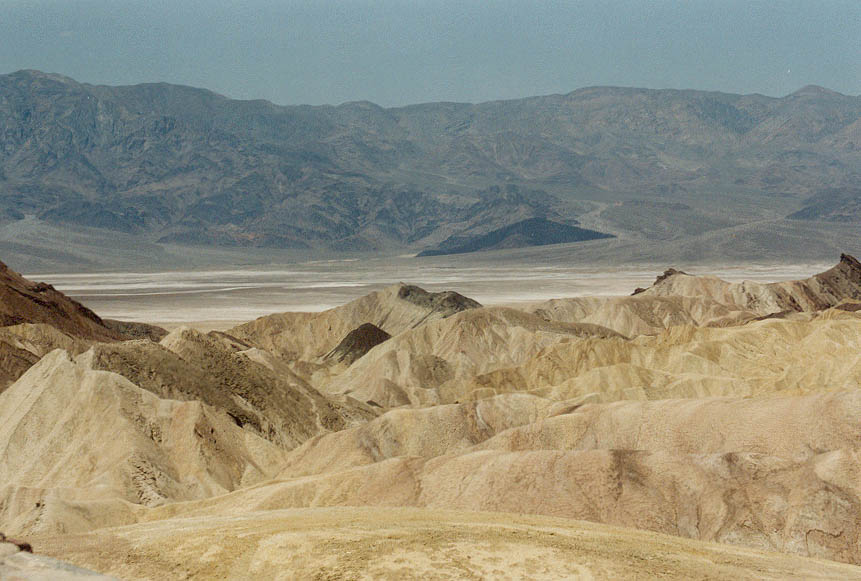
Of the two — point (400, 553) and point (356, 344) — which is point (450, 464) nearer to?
point (400, 553)

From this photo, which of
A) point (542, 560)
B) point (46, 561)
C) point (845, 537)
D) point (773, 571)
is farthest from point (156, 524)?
point (845, 537)

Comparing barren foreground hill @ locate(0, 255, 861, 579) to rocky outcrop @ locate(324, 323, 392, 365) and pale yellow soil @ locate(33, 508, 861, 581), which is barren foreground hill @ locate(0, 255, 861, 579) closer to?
pale yellow soil @ locate(33, 508, 861, 581)

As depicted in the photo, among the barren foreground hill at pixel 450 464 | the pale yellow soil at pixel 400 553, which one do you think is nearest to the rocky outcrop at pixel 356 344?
the barren foreground hill at pixel 450 464

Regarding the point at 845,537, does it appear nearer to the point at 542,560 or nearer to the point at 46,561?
the point at 542,560

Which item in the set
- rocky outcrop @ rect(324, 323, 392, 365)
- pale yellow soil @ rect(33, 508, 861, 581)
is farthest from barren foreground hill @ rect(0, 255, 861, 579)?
rocky outcrop @ rect(324, 323, 392, 365)

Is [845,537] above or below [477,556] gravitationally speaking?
below

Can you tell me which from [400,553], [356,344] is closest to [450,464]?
[400,553]

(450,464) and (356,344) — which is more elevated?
(450,464)

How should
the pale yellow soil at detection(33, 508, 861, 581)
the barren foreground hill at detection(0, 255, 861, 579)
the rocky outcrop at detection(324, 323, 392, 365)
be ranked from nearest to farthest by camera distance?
the pale yellow soil at detection(33, 508, 861, 581) → the barren foreground hill at detection(0, 255, 861, 579) → the rocky outcrop at detection(324, 323, 392, 365)
